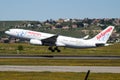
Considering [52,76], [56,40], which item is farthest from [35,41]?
[52,76]

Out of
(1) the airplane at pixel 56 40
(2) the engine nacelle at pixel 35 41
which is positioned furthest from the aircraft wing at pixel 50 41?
(2) the engine nacelle at pixel 35 41

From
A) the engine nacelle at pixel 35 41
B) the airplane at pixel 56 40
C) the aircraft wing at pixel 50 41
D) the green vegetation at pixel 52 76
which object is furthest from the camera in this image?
the airplane at pixel 56 40

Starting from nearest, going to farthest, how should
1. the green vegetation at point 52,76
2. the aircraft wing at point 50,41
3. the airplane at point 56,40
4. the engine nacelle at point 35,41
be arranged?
1. the green vegetation at point 52,76
2. the engine nacelle at point 35,41
3. the aircraft wing at point 50,41
4. the airplane at point 56,40

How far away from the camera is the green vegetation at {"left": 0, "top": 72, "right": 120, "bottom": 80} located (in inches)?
1516

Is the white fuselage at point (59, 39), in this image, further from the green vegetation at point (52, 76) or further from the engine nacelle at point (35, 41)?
the green vegetation at point (52, 76)

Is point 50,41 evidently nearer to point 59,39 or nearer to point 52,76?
point 59,39

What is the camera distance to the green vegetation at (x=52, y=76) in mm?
38500

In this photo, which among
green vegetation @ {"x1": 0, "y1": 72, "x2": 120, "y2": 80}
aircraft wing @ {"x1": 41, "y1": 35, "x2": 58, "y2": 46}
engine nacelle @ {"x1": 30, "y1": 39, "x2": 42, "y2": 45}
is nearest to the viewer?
green vegetation @ {"x1": 0, "y1": 72, "x2": 120, "y2": 80}

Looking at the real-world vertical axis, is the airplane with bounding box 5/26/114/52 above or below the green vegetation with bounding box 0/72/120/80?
below

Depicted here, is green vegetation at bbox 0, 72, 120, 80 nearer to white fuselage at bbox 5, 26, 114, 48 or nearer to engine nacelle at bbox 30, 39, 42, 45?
engine nacelle at bbox 30, 39, 42, 45

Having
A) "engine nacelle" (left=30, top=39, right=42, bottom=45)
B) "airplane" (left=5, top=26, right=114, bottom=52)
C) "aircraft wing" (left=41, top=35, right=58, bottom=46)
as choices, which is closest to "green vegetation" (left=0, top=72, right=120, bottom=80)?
"engine nacelle" (left=30, top=39, right=42, bottom=45)

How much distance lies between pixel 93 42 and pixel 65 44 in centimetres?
652

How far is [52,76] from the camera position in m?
40.0

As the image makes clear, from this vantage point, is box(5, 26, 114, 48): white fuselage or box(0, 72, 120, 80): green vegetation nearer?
box(0, 72, 120, 80): green vegetation
